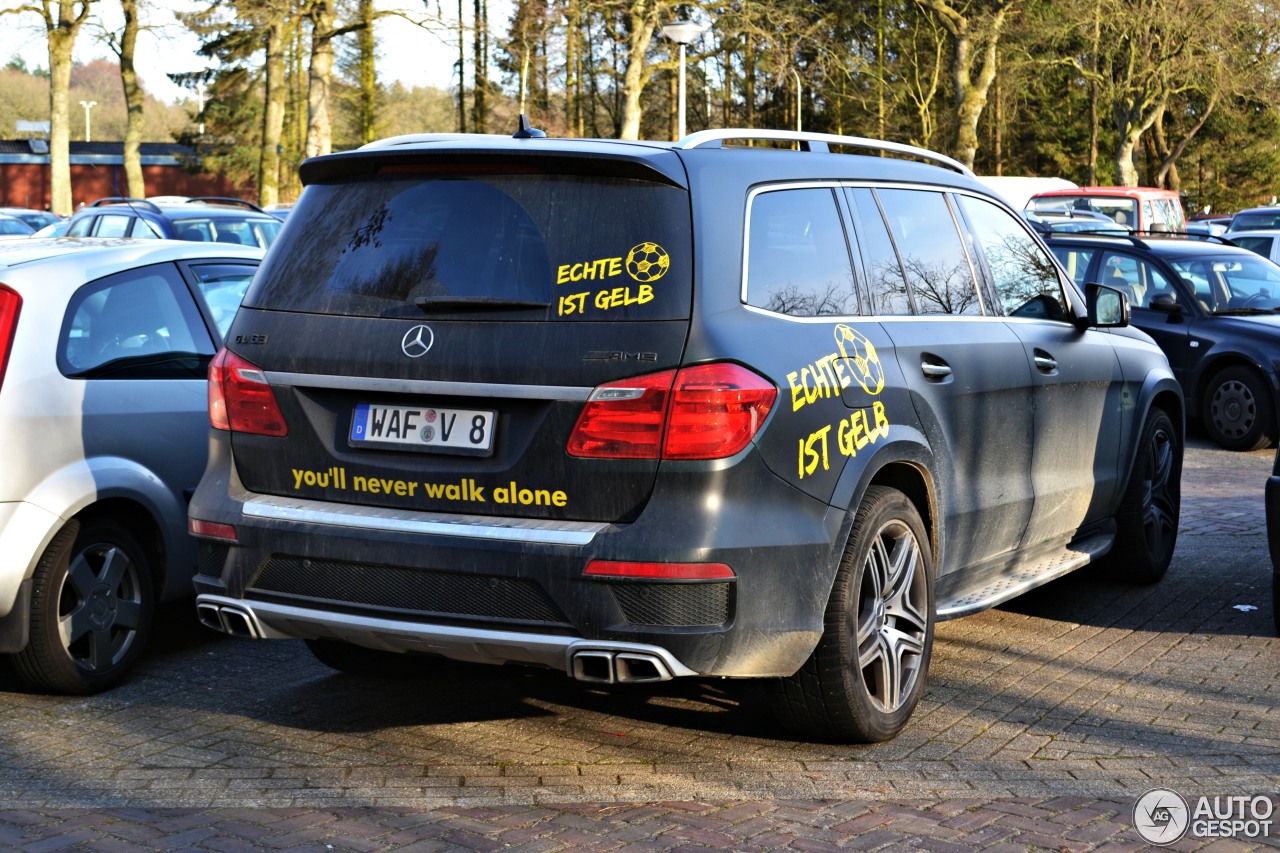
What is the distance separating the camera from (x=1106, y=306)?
6848mm

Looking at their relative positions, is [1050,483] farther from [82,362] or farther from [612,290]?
[82,362]

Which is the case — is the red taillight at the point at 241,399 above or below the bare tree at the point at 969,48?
below

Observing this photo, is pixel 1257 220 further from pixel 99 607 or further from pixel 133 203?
pixel 99 607

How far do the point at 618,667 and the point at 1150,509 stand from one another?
4049 millimetres

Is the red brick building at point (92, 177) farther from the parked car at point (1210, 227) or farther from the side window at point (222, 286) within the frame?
the side window at point (222, 286)

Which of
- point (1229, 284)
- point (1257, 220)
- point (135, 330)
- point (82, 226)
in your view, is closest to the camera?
point (135, 330)

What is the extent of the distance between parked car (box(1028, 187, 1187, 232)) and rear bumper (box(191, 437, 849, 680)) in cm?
2312

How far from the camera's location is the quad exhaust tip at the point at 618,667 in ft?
14.0

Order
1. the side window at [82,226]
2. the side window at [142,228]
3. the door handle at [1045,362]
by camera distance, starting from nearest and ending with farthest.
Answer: the door handle at [1045,362] < the side window at [142,228] < the side window at [82,226]

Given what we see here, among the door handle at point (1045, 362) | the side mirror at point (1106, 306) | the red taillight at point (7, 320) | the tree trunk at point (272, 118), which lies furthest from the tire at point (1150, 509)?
the tree trunk at point (272, 118)

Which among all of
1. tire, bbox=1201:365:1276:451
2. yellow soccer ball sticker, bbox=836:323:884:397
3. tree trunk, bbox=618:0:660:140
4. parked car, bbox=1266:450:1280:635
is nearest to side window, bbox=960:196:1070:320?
parked car, bbox=1266:450:1280:635

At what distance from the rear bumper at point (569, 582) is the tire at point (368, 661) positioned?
106 centimetres

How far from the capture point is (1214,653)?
633 centimetres

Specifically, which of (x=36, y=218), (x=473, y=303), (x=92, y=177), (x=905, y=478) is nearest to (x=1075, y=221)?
(x=905, y=478)
